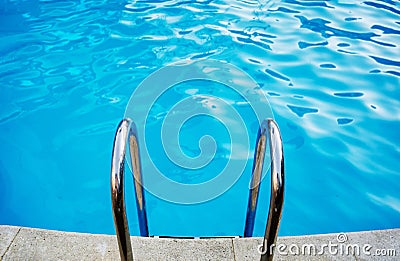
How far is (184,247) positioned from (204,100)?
327 centimetres

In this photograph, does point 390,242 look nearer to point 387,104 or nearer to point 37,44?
point 387,104

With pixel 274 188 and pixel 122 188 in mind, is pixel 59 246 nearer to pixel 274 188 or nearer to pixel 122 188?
pixel 122 188

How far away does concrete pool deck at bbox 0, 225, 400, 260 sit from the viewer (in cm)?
238

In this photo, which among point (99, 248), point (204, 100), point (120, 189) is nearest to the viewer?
point (120, 189)

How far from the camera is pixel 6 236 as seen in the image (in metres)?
2.51

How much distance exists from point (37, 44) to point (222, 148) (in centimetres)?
342

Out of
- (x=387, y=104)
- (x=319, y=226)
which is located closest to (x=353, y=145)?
(x=387, y=104)

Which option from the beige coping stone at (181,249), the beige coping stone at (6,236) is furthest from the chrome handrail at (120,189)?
the beige coping stone at (6,236)

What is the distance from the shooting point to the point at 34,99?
5.49 metres

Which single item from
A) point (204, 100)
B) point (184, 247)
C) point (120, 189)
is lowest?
point (204, 100)

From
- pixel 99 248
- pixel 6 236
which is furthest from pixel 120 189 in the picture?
pixel 6 236

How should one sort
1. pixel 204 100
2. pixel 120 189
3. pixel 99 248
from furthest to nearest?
pixel 204 100, pixel 99 248, pixel 120 189

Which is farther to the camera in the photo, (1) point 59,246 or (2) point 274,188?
(1) point 59,246

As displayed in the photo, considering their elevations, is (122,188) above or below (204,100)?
above
